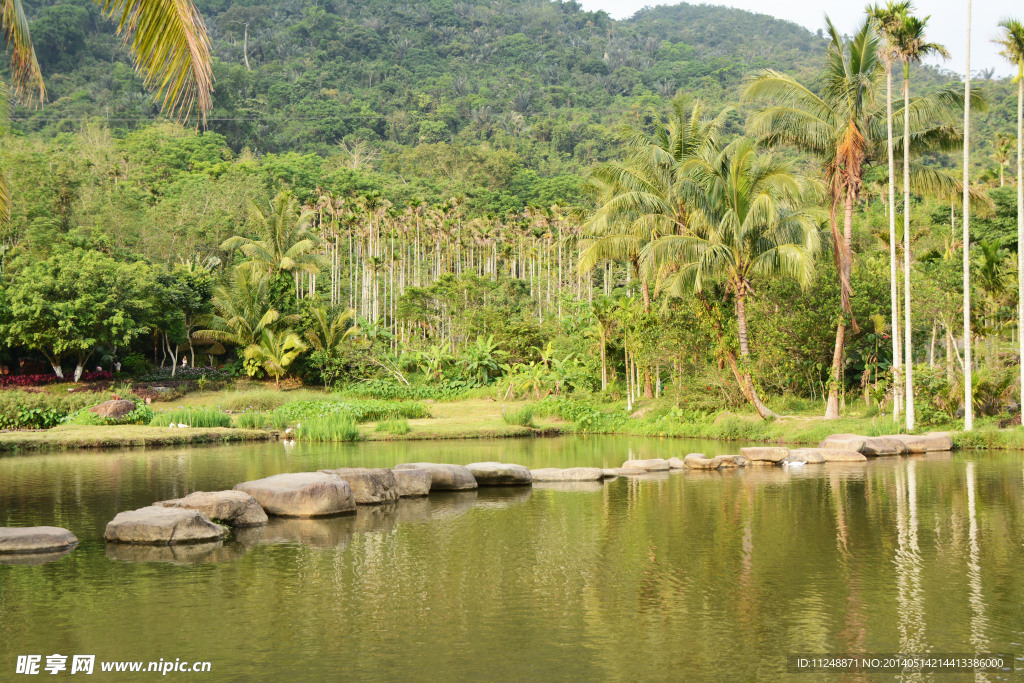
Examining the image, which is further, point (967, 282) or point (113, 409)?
point (113, 409)

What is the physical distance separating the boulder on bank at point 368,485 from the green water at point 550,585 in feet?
1.41

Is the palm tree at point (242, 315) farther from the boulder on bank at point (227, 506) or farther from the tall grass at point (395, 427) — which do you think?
the boulder on bank at point (227, 506)

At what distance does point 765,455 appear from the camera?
18.6 m

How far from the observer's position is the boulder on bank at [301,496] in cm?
1255

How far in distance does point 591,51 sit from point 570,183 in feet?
216

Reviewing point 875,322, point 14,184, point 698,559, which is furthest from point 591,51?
point 698,559

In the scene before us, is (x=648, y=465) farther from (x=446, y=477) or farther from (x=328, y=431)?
(x=328, y=431)

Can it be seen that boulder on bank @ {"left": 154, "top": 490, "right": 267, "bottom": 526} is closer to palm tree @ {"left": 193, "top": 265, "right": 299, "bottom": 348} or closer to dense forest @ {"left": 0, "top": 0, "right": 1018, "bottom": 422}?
dense forest @ {"left": 0, "top": 0, "right": 1018, "bottom": 422}

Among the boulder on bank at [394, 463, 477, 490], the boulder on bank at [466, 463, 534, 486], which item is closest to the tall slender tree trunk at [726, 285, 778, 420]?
the boulder on bank at [466, 463, 534, 486]

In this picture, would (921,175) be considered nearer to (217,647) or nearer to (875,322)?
(875,322)

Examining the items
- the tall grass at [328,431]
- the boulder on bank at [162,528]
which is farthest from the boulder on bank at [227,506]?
the tall grass at [328,431]

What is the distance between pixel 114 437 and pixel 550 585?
59.6 ft

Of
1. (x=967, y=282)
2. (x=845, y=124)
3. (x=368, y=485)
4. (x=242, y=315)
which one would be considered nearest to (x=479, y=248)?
(x=242, y=315)

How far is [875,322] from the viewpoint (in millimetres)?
25266
